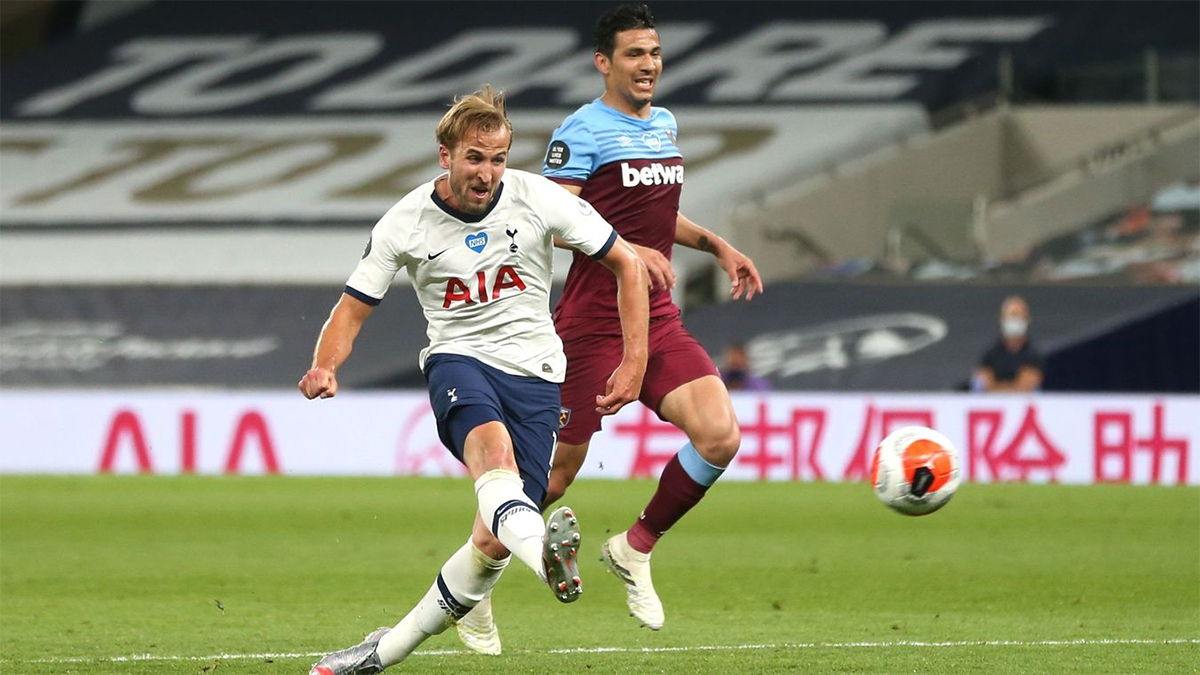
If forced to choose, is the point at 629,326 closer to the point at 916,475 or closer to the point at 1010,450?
the point at 916,475

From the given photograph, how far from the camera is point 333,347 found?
5.95 m

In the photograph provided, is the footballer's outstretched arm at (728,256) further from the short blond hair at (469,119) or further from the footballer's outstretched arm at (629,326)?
the short blond hair at (469,119)

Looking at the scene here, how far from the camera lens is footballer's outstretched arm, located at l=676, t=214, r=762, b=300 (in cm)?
754

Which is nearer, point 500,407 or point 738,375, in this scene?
point 500,407

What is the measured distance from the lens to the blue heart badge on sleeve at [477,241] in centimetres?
612

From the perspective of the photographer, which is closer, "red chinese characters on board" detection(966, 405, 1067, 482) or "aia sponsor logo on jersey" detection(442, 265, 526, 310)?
"aia sponsor logo on jersey" detection(442, 265, 526, 310)

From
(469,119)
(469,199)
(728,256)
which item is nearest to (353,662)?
(469,199)

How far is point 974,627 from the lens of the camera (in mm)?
7680

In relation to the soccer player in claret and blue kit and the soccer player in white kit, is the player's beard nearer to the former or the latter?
the soccer player in white kit

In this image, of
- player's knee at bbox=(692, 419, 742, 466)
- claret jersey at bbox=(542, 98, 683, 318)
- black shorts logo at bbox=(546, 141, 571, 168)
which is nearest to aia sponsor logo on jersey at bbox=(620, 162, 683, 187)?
claret jersey at bbox=(542, 98, 683, 318)

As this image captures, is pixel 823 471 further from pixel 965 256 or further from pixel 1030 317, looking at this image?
pixel 965 256

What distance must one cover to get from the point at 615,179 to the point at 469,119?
1637 mm

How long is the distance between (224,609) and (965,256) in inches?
619

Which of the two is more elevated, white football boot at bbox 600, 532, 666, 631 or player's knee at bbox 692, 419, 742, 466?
player's knee at bbox 692, 419, 742, 466
